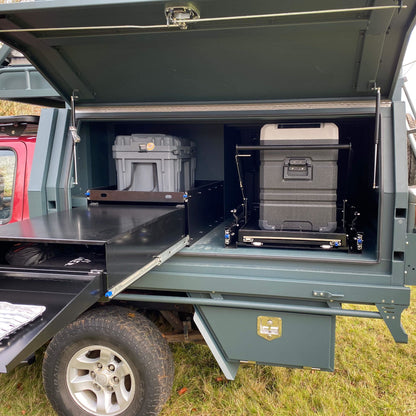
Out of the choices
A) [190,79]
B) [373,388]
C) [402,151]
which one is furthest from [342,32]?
[373,388]

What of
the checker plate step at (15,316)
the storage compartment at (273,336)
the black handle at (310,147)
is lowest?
the storage compartment at (273,336)

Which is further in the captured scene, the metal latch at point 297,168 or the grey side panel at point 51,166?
the grey side panel at point 51,166

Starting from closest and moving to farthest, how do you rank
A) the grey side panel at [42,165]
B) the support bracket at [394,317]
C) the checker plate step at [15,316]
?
the checker plate step at [15,316] < the support bracket at [394,317] < the grey side panel at [42,165]

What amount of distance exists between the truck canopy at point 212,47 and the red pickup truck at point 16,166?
1.09m

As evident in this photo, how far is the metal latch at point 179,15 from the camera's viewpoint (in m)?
2.01

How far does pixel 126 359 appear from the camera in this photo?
2482 millimetres

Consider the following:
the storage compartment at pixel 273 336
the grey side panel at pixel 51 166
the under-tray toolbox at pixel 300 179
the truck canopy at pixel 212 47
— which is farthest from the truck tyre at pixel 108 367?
the truck canopy at pixel 212 47

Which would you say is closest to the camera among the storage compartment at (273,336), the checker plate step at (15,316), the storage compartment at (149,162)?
the checker plate step at (15,316)

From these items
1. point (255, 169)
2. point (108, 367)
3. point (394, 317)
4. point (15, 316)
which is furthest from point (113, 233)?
point (255, 169)

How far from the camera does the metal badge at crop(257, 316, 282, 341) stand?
8.13 feet

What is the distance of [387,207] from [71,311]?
1.80 metres

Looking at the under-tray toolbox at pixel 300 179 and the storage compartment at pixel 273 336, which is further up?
the under-tray toolbox at pixel 300 179

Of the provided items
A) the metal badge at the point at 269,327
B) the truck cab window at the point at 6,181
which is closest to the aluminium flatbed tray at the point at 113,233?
the metal badge at the point at 269,327

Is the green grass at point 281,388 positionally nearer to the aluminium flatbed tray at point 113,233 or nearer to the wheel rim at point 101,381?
the wheel rim at point 101,381
